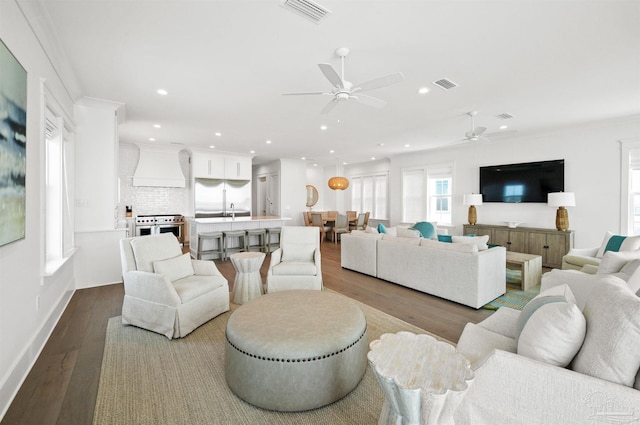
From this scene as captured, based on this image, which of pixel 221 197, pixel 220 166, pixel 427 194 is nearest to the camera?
pixel 427 194

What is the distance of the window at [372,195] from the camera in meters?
9.87

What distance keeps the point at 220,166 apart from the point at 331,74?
6.46 metres

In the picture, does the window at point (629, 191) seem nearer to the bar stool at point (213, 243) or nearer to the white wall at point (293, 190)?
the bar stool at point (213, 243)

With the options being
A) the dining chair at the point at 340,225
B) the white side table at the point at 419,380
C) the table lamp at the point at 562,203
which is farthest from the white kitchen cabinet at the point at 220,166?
the white side table at the point at 419,380

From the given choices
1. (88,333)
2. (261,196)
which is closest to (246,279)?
(88,333)

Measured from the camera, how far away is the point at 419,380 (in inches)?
42.9

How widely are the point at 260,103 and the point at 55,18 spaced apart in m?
2.24

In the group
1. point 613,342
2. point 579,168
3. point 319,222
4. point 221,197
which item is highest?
point 579,168

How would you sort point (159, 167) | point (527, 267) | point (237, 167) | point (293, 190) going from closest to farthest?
1. point (527, 267)
2. point (159, 167)
3. point (237, 167)
4. point (293, 190)

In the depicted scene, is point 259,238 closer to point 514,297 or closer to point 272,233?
point 272,233

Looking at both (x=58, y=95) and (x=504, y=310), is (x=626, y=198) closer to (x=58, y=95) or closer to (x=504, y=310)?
(x=504, y=310)

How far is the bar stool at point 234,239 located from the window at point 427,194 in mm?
4889

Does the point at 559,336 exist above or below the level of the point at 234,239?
above

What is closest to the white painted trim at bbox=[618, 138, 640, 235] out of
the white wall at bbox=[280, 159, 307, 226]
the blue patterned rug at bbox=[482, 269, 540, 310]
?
the blue patterned rug at bbox=[482, 269, 540, 310]
